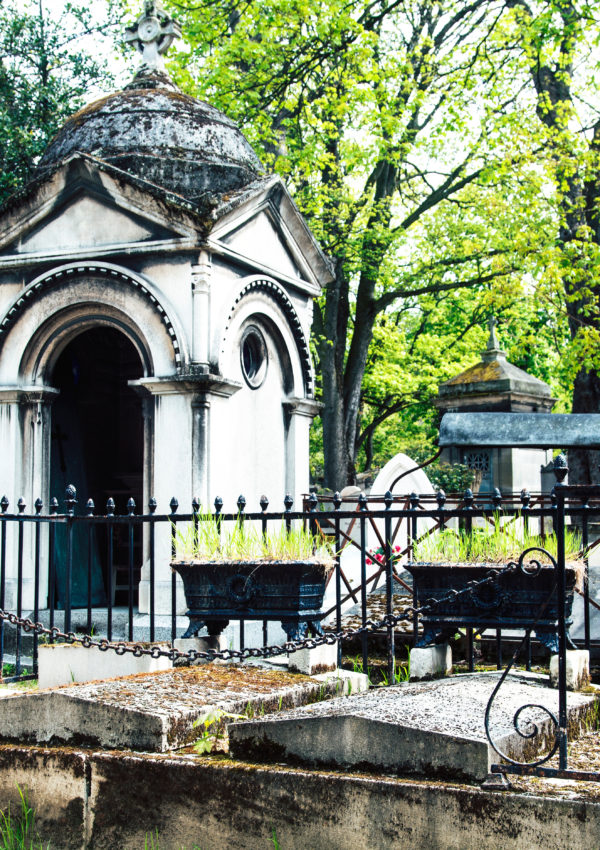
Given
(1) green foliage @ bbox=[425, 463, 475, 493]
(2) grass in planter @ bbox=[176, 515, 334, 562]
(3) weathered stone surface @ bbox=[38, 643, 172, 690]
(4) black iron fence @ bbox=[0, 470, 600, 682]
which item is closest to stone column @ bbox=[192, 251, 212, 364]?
(4) black iron fence @ bbox=[0, 470, 600, 682]

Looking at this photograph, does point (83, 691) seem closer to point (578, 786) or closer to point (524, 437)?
point (578, 786)

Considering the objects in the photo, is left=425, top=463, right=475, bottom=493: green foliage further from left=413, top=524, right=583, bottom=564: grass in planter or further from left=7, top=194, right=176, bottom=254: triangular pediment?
left=413, top=524, right=583, bottom=564: grass in planter

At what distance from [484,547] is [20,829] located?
2.94m

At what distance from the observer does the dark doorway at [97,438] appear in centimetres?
996

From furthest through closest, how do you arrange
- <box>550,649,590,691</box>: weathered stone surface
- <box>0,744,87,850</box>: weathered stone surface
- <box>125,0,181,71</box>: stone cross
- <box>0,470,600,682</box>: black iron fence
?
<box>125,0,181,71</box>: stone cross
<box>0,470,600,682</box>: black iron fence
<box>550,649,590,691</box>: weathered stone surface
<box>0,744,87,850</box>: weathered stone surface

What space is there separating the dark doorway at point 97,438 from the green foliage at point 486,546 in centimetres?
489

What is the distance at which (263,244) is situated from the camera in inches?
380

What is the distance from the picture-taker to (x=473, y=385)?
53.2ft

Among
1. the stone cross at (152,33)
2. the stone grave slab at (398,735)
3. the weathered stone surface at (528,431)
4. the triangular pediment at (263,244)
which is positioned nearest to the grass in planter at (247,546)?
the weathered stone surface at (528,431)

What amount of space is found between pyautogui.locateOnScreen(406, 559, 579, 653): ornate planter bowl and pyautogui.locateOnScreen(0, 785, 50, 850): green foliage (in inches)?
94.2

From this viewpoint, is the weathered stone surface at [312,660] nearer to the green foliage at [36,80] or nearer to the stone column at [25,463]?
the stone column at [25,463]

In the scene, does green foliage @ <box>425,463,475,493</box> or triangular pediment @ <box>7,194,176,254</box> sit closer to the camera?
triangular pediment @ <box>7,194,176,254</box>

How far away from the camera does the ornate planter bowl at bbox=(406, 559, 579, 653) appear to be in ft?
17.1

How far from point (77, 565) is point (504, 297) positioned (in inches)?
383
